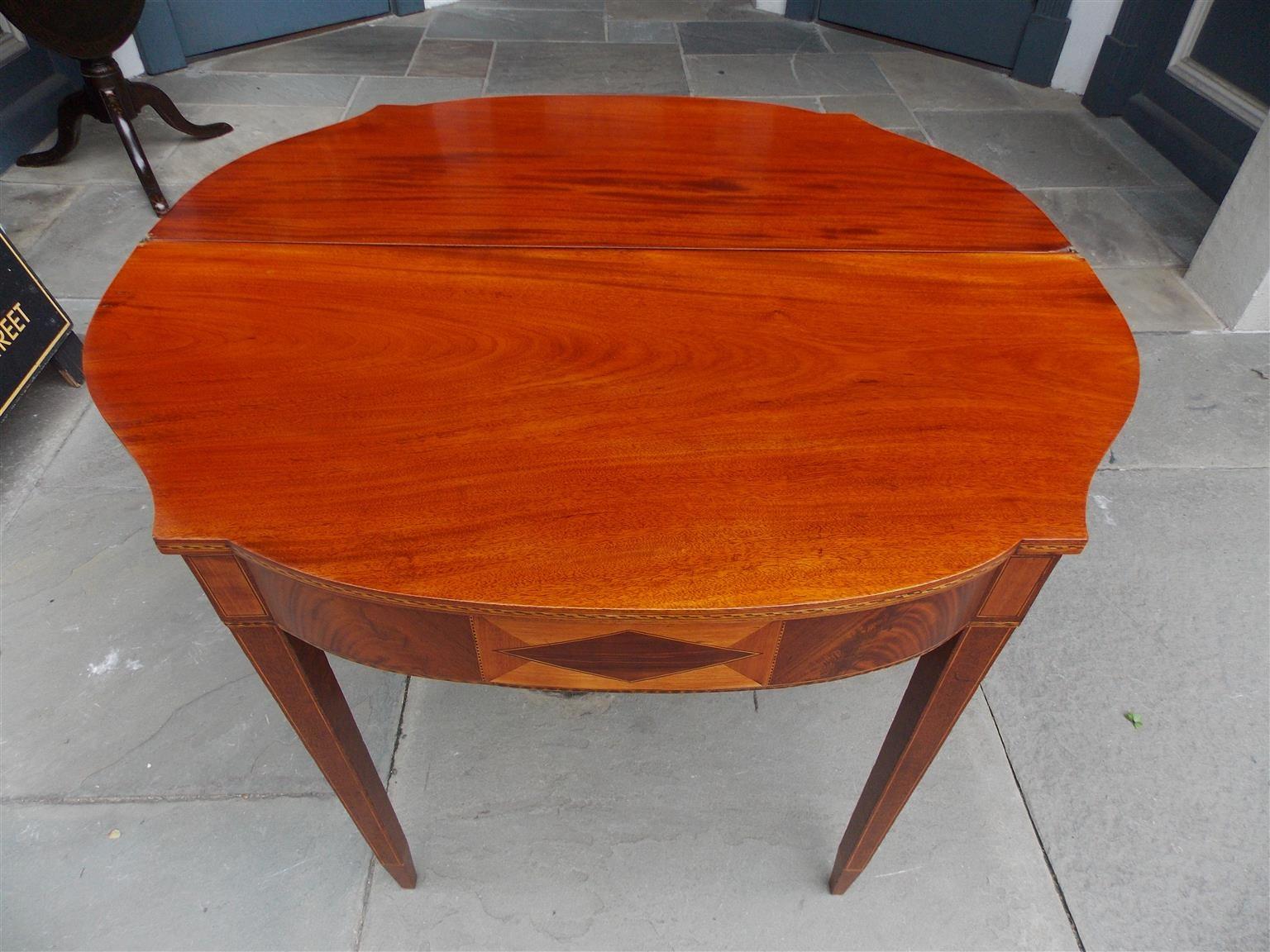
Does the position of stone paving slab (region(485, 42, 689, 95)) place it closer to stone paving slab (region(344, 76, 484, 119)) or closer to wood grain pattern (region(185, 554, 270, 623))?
stone paving slab (region(344, 76, 484, 119))

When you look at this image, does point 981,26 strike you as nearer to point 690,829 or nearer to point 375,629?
point 690,829

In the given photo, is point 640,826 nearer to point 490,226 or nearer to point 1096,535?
point 490,226

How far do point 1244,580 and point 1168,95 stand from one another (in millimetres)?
2236

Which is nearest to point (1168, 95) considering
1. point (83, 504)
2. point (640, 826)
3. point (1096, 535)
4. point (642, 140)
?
point (1096, 535)

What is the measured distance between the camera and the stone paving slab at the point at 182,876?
1.11 m

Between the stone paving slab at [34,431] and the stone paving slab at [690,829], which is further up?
the stone paving slab at [34,431]

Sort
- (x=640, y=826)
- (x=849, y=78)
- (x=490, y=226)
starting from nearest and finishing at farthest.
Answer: (x=490, y=226) → (x=640, y=826) → (x=849, y=78)

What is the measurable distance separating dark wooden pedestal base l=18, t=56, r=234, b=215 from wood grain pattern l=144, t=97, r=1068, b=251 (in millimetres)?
1631

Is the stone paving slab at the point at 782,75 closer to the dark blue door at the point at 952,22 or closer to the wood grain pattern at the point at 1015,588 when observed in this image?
the dark blue door at the point at 952,22

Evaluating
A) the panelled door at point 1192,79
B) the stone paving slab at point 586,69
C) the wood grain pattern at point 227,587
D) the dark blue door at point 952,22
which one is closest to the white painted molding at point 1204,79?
the panelled door at point 1192,79

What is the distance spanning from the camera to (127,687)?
4.53ft

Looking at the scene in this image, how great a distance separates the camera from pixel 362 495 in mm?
714

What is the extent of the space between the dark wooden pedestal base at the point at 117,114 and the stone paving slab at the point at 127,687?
4.65ft

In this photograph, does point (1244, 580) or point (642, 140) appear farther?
point (1244, 580)
